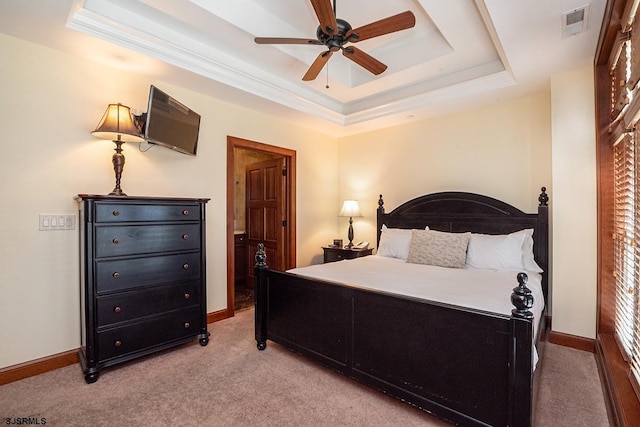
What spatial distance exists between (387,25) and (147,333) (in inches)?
116

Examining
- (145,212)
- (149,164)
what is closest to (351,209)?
(149,164)

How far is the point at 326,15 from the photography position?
1965 mm

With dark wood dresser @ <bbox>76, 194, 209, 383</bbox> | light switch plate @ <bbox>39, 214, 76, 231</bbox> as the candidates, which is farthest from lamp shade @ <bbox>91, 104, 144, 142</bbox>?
light switch plate @ <bbox>39, 214, 76, 231</bbox>

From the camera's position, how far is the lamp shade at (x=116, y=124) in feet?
8.05

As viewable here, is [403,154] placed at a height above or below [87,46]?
below

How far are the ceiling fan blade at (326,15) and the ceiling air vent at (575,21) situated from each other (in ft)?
5.04

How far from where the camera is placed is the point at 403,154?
4.32 m

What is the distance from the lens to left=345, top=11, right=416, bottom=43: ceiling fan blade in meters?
2.01

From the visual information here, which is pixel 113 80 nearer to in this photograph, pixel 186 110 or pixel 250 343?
pixel 186 110

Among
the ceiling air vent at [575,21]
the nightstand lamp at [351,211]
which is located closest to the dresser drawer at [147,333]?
the nightstand lamp at [351,211]

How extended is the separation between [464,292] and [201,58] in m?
2.88

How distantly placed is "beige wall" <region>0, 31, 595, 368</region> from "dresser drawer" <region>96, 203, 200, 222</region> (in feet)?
1.63

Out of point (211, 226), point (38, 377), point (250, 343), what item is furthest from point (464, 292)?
point (38, 377)

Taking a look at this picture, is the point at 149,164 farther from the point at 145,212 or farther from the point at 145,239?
the point at 145,239
